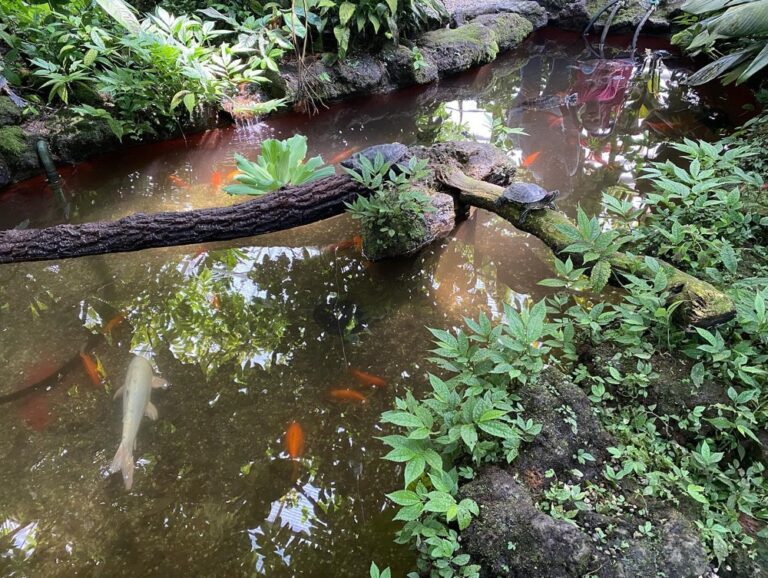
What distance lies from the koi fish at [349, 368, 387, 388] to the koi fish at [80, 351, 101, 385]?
1.53m

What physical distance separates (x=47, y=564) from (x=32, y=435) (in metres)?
0.80

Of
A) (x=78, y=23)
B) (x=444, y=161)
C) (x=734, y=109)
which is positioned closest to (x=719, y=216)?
(x=444, y=161)

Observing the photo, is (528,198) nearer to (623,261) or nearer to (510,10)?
(623,261)

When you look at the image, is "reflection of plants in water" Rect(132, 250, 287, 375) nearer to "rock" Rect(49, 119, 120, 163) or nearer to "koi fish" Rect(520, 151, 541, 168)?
"rock" Rect(49, 119, 120, 163)

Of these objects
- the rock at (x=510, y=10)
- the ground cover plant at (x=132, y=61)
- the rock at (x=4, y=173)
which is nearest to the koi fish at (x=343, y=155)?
the ground cover plant at (x=132, y=61)

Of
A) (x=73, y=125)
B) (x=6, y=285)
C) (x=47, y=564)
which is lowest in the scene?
(x=47, y=564)

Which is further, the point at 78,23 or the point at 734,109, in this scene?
the point at 734,109

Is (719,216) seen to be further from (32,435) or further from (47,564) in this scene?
(32,435)

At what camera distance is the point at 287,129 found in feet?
19.0

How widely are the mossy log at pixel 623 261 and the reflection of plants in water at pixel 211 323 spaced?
5.61ft

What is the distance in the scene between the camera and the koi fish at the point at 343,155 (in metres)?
5.03

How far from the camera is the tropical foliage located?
12.4 ft

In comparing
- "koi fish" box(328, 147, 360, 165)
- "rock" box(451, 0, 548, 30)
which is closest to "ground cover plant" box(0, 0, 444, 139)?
"koi fish" box(328, 147, 360, 165)

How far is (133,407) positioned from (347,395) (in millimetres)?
1129
